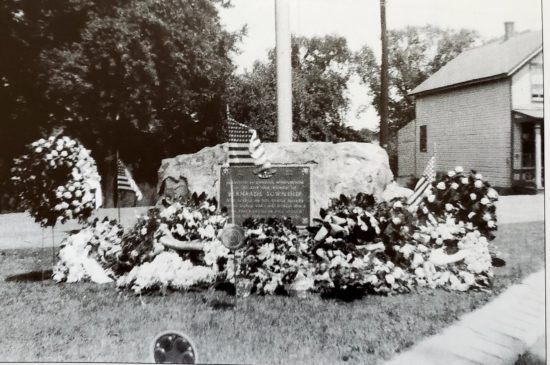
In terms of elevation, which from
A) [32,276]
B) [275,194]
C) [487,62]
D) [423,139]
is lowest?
[32,276]

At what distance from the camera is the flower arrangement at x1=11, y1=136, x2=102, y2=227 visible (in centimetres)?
Answer: 530

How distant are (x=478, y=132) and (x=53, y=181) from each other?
4.59m

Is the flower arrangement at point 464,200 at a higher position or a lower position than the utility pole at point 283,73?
lower

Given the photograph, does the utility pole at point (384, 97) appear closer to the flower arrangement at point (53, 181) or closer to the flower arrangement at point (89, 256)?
the flower arrangement at point (53, 181)

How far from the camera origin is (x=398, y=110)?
30.3 ft

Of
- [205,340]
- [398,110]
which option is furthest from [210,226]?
[398,110]

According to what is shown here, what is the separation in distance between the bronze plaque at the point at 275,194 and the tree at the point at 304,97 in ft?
12.5

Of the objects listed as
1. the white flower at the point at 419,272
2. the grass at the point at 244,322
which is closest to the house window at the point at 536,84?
the grass at the point at 244,322

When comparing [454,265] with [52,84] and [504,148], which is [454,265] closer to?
[504,148]

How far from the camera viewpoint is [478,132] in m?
5.59

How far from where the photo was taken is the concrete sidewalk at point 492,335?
3.47 meters

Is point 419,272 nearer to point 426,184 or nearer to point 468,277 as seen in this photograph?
point 468,277

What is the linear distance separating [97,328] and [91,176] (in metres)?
2.01

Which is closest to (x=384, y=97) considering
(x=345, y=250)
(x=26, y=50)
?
(x=345, y=250)
